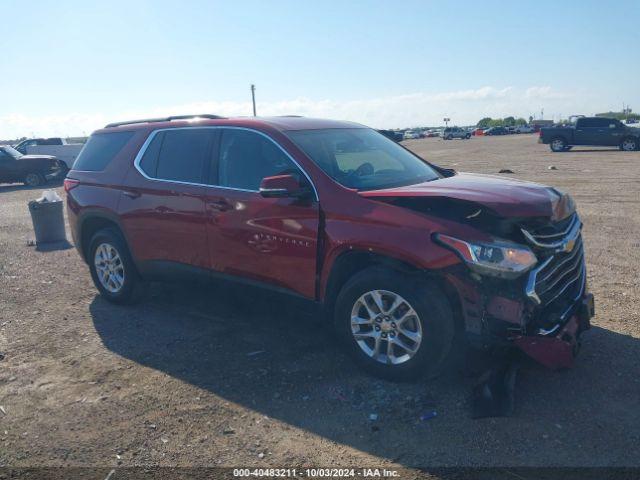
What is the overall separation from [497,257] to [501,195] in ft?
1.76

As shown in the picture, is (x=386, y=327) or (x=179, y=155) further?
(x=179, y=155)

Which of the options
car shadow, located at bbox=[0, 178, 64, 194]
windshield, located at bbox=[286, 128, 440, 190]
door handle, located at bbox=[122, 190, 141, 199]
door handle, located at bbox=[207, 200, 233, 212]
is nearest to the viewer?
windshield, located at bbox=[286, 128, 440, 190]

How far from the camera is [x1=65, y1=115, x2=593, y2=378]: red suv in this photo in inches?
146

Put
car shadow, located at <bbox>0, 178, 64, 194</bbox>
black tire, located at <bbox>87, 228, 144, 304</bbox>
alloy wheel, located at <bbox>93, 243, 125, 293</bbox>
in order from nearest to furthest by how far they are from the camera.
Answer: black tire, located at <bbox>87, 228, 144, 304</bbox> < alloy wheel, located at <bbox>93, 243, 125, 293</bbox> < car shadow, located at <bbox>0, 178, 64, 194</bbox>

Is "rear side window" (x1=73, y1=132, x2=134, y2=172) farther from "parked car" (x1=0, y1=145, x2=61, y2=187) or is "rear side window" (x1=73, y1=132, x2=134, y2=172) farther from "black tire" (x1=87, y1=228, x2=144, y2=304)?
"parked car" (x1=0, y1=145, x2=61, y2=187)

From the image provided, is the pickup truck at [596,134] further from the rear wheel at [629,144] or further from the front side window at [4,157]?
the front side window at [4,157]

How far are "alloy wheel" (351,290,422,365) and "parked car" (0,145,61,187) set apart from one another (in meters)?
21.4

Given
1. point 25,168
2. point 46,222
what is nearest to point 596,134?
point 25,168

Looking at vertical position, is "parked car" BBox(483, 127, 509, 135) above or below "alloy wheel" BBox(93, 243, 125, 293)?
below

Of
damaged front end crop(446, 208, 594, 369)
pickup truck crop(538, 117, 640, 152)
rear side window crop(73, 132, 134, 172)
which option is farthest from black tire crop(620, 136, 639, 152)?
rear side window crop(73, 132, 134, 172)

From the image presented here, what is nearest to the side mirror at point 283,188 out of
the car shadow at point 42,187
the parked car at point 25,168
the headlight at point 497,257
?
the headlight at point 497,257

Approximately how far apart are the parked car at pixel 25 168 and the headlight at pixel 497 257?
22.1 meters

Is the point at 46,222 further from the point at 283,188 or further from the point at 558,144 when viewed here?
the point at 558,144

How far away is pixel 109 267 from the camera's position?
6078mm
